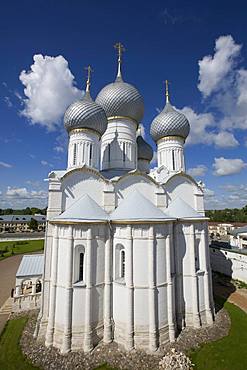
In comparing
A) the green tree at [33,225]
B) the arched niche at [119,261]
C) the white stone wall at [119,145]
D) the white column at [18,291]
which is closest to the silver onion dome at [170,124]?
the white stone wall at [119,145]

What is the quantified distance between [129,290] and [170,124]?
11067 mm

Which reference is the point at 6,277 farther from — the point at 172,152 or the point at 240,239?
the point at 240,239

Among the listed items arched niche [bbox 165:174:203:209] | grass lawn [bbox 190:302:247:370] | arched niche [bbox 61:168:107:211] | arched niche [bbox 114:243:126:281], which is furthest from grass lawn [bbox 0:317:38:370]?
arched niche [bbox 165:174:203:209]

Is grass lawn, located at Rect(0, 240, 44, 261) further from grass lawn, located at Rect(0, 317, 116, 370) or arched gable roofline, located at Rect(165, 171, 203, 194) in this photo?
arched gable roofline, located at Rect(165, 171, 203, 194)

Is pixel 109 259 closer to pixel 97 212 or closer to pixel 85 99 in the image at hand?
pixel 97 212

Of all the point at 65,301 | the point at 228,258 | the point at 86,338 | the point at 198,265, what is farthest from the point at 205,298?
the point at 228,258

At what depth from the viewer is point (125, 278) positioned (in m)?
8.98

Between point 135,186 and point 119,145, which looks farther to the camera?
point 119,145

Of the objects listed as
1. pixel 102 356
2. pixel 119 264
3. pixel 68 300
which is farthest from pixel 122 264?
pixel 102 356

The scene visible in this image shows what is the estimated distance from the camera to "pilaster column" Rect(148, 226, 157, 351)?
8.45 m

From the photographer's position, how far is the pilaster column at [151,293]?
8453 millimetres

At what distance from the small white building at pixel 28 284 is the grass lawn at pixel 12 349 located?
118cm

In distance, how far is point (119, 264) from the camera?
31.6 feet

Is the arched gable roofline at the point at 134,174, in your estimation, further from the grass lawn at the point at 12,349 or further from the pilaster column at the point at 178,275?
the grass lawn at the point at 12,349
